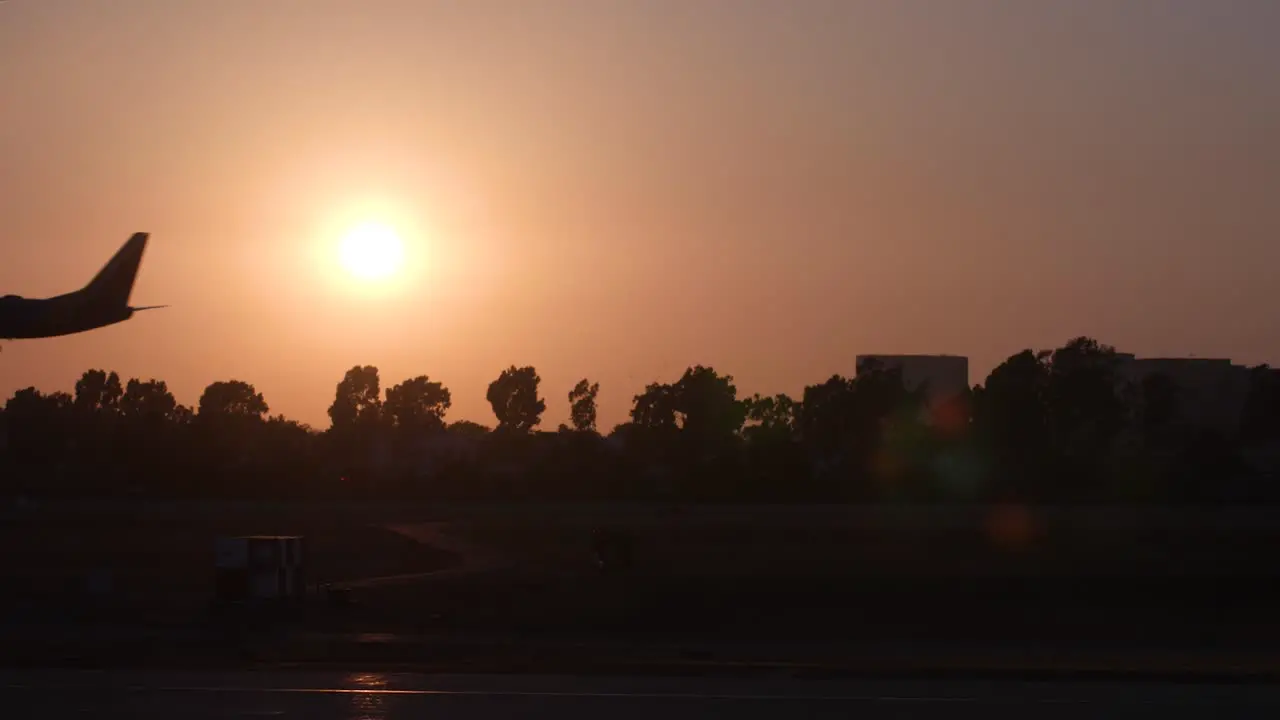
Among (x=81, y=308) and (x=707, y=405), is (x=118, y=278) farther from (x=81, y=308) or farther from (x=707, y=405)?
(x=707, y=405)

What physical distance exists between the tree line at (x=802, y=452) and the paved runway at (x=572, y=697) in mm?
65614

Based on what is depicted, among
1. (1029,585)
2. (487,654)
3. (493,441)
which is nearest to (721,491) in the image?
(1029,585)

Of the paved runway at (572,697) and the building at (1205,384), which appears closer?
the paved runway at (572,697)

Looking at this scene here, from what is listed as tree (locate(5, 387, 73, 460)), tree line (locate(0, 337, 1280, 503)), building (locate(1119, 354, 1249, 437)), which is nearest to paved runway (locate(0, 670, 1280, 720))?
tree line (locate(0, 337, 1280, 503))

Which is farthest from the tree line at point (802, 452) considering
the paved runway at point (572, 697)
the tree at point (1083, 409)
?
the paved runway at point (572, 697)

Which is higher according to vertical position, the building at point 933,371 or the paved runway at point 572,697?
the building at point 933,371

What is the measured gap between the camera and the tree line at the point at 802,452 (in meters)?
87.9

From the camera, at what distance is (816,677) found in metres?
16.8

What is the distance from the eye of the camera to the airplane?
5097 centimetres

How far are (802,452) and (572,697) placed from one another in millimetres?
91017

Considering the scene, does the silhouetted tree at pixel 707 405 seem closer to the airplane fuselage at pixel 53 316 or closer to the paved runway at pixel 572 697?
the airplane fuselage at pixel 53 316

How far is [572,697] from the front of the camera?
1510 centimetres

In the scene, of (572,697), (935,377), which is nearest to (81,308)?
(572,697)

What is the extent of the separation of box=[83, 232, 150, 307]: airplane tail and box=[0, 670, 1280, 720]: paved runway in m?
39.1
